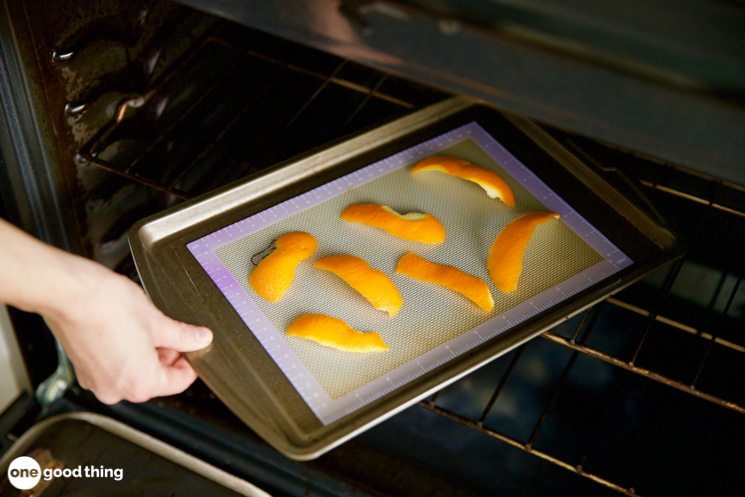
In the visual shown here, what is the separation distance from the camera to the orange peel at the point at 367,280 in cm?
96

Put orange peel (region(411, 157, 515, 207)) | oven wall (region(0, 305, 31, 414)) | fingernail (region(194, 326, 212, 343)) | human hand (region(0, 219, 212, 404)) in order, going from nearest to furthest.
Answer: human hand (region(0, 219, 212, 404)) < fingernail (region(194, 326, 212, 343)) < orange peel (region(411, 157, 515, 207)) < oven wall (region(0, 305, 31, 414))

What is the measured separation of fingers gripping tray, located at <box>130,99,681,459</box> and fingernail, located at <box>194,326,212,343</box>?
0.03 meters

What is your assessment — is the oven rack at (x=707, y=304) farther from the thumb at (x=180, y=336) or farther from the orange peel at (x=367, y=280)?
the thumb at (x=180, y=336)

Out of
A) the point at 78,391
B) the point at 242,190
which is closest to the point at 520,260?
the point at 242,190

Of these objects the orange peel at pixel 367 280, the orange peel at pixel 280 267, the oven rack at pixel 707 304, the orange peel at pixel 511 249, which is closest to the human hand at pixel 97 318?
the orange peel at pixel 280 267

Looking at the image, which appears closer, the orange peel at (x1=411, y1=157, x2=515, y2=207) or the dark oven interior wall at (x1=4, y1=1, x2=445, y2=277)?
the dark oven interior wall at (x1=4, y1=1, x2=445, y2=277)

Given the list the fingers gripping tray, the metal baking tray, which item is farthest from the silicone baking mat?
the metal baking tray

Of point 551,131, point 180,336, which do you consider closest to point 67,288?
point 180,336

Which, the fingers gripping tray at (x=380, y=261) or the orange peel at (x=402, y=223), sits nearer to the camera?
the fingers gripping tray at (x=380, y=261)

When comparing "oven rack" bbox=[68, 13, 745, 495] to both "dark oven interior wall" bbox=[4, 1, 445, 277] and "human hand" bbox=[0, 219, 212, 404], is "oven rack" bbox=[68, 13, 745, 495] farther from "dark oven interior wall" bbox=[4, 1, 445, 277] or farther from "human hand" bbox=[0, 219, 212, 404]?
"human hand" bbox=[0, 219, 212, 404]

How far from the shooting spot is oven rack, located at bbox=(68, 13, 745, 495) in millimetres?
1194

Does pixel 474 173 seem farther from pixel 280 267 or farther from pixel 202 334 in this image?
pixel 202 334

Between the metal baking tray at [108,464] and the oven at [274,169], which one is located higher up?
the oven at [274,169]

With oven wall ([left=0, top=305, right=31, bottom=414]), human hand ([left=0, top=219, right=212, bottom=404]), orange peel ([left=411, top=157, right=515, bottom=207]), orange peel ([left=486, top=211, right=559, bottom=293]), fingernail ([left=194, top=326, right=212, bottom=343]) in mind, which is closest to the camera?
human hand ([left=0, top=219, right=212, bottom=404])
